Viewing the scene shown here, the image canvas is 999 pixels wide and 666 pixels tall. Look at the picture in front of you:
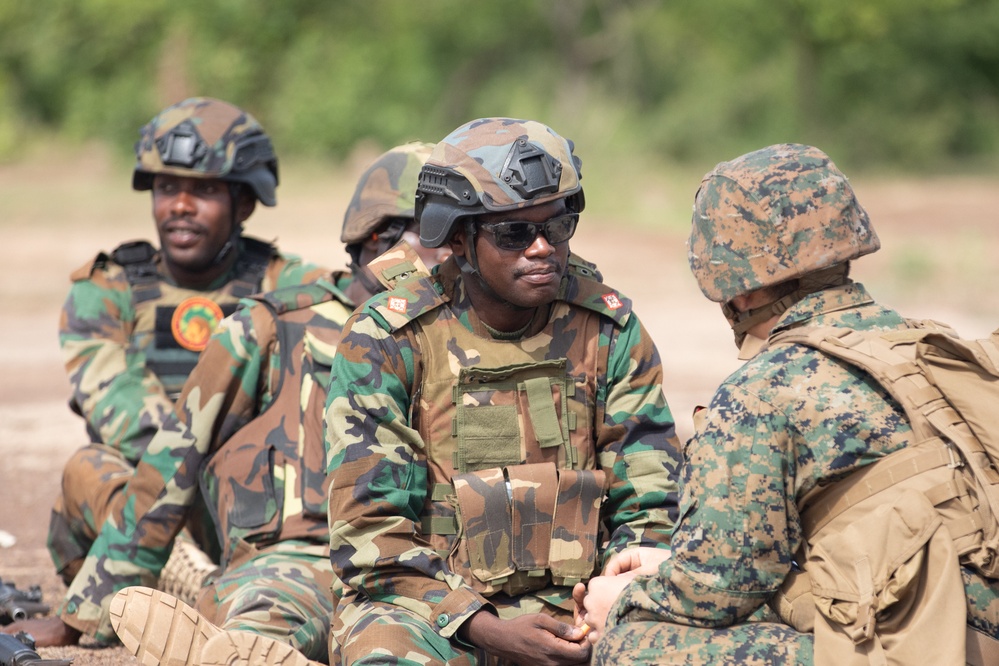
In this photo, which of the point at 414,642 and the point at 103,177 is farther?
the point at 103,177

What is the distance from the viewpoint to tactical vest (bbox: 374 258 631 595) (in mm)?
4324

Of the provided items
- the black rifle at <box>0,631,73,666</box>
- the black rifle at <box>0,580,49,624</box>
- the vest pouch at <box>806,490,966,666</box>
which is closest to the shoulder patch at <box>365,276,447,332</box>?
the vest pouch at <box>806,490,966,666</box>

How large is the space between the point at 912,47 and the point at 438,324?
31368mm

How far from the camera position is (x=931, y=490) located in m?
3.43

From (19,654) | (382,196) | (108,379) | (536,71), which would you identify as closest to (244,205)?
(108,379)

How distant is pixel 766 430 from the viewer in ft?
11.6

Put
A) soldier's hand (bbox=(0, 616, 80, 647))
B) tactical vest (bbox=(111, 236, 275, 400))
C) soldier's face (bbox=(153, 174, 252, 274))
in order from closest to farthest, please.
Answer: soldier's hand (bbox=(0, 616, 80, 647))
tactical vest (bbox=(111, 236, 275, 400))
soldier's face (bbox=(153, 174, 252, 274))

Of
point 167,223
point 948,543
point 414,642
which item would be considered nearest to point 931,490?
point 948,543

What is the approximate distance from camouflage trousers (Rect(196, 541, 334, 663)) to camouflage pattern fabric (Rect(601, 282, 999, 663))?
1.64 metres

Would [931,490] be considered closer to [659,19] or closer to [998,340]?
[998,340]

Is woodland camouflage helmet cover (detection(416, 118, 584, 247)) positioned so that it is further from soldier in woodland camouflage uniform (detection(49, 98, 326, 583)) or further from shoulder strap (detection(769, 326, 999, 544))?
soldier in woodland camouflage uniform (detection(49, 98, 326, 583))

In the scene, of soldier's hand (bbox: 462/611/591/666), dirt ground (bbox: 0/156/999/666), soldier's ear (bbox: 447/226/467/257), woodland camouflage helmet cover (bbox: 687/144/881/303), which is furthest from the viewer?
dirt ground (bbox: 0/156/999/666)

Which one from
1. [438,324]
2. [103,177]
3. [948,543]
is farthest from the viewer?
[103,177]

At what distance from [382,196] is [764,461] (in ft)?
8.70
